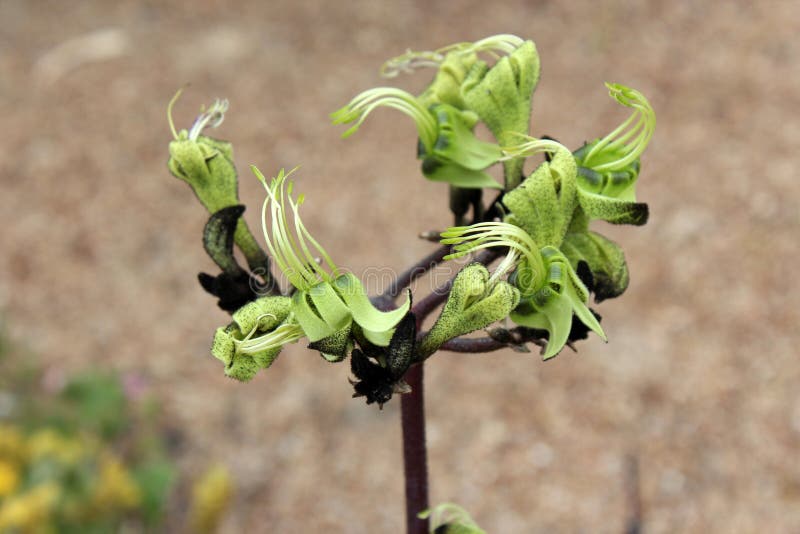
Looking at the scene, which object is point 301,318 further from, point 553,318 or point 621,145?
point 621,145

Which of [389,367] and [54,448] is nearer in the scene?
[389,367]

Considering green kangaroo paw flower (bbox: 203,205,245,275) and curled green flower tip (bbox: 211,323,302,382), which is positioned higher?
green kangaroo paw flower (bbox: 203,205,245,275)

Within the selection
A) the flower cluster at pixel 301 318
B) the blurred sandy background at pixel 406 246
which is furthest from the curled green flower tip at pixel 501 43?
the blurred sandy background at pixel 406 246

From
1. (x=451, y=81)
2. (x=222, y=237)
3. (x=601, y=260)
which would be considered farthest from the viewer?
(x=451, y=81)

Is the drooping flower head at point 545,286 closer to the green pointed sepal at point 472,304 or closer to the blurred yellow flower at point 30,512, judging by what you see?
the green pointed sepal at point 472,304

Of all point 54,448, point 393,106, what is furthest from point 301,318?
point 54,448

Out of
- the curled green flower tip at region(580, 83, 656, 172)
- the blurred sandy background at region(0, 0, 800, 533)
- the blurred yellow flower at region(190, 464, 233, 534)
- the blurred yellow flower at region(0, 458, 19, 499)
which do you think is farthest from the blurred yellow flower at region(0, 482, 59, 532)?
the curled green flower tip at region(580, 83, 656, 172)

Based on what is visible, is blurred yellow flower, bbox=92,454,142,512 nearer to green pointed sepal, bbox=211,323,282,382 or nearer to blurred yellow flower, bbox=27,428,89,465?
blurred yellow flower, bbox=27,428,89,465
